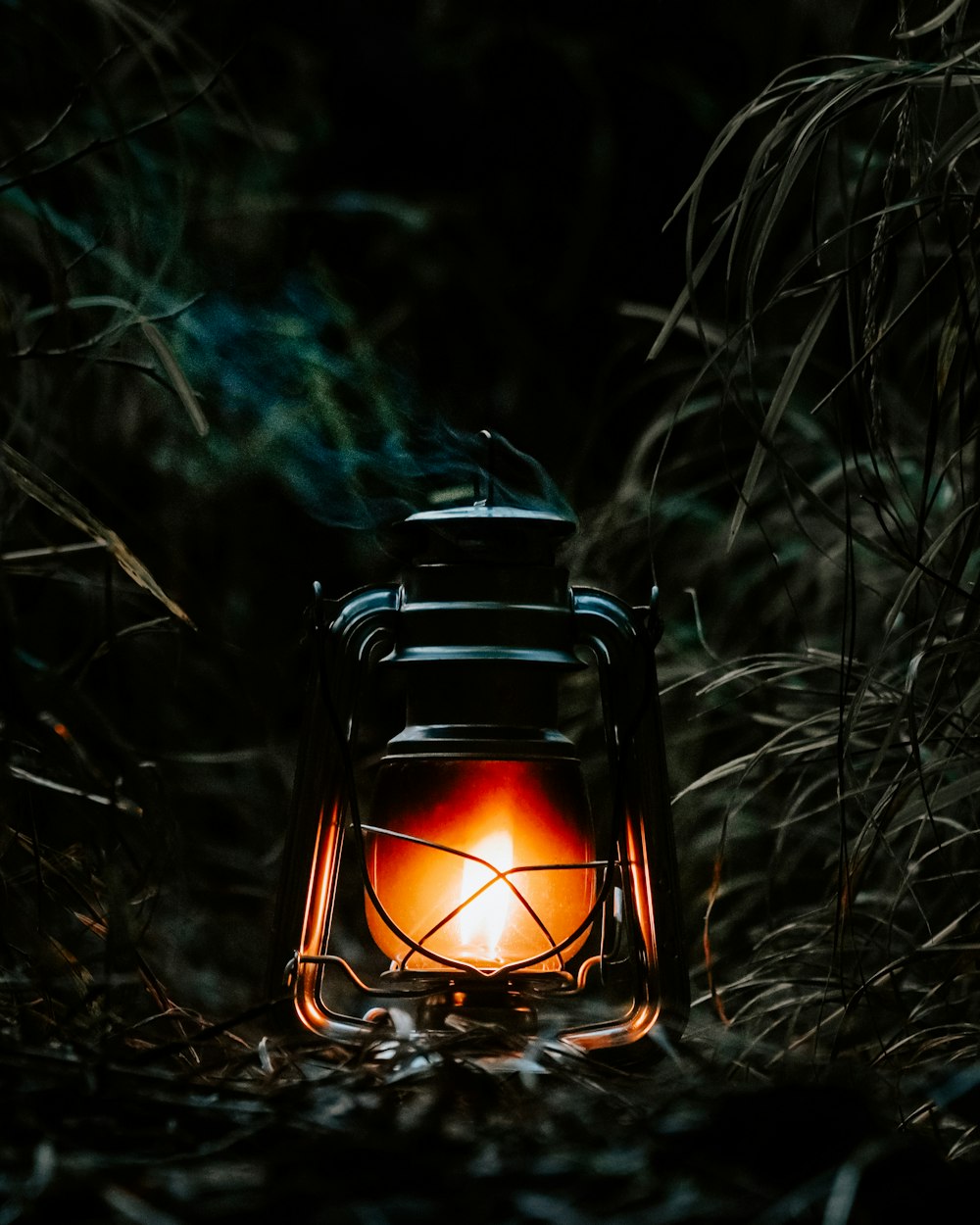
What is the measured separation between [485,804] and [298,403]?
2.56ft

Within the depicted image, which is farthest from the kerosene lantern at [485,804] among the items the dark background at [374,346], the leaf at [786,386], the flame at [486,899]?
the dark background at [374,346]

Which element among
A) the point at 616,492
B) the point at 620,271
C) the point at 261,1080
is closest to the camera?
the point at 261,1080

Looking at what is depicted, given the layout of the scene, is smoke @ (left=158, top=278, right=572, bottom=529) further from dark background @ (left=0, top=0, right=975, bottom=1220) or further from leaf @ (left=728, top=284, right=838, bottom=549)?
leaf @ (left=728, top=284, right=838, bottom=549)

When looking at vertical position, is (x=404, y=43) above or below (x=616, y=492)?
above

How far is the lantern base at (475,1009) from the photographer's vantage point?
27.9 inches

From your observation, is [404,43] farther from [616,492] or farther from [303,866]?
[303,866]

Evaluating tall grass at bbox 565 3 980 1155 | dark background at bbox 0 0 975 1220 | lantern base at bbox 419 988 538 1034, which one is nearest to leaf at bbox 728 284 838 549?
tall grass at bbox 565 3 980 1155

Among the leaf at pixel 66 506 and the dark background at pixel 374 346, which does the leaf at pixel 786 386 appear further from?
the dark background at pixel 374 346

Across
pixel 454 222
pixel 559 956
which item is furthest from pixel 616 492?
pixel 559 956

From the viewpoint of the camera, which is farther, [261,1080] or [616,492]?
[616,492]

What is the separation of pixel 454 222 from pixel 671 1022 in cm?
98

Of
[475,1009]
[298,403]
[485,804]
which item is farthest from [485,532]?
[298,403]

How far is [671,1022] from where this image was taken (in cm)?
71

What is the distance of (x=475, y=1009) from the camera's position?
71cm
